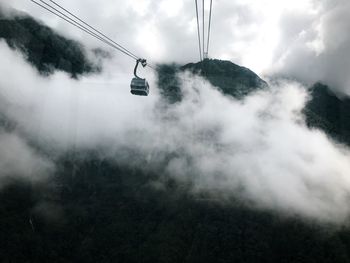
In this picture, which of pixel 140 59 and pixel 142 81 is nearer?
pixel 140 59
